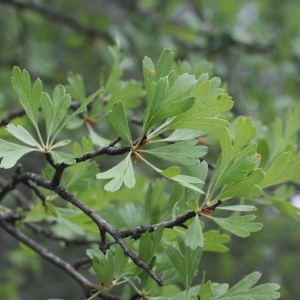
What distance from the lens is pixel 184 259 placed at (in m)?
0.76

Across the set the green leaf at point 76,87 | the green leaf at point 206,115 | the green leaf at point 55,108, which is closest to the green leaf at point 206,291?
the green leaf at point 206,115

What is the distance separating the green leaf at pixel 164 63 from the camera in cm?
70

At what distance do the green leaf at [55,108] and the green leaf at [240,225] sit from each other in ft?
0.94

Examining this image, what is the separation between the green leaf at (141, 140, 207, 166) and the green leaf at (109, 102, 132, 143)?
5 centimetres

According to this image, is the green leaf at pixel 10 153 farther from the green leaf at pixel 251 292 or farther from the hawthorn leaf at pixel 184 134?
the green leaf at pixel 251 292

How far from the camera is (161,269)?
812 mm

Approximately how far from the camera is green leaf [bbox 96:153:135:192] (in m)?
0.66

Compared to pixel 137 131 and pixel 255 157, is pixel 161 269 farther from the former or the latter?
pixel 137 131

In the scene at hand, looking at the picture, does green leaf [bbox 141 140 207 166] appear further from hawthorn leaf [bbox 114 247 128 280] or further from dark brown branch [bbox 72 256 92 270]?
dark brown branch [bbox 72 256 92 270]

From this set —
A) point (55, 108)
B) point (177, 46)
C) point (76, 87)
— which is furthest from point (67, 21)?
point (55, 108)

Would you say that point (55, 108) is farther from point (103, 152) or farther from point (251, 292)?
point (251, 292)

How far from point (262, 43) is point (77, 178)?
61.5 inches

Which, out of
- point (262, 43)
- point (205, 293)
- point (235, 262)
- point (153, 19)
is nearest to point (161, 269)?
point (205, 293)

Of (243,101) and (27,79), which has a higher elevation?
(243,101)
